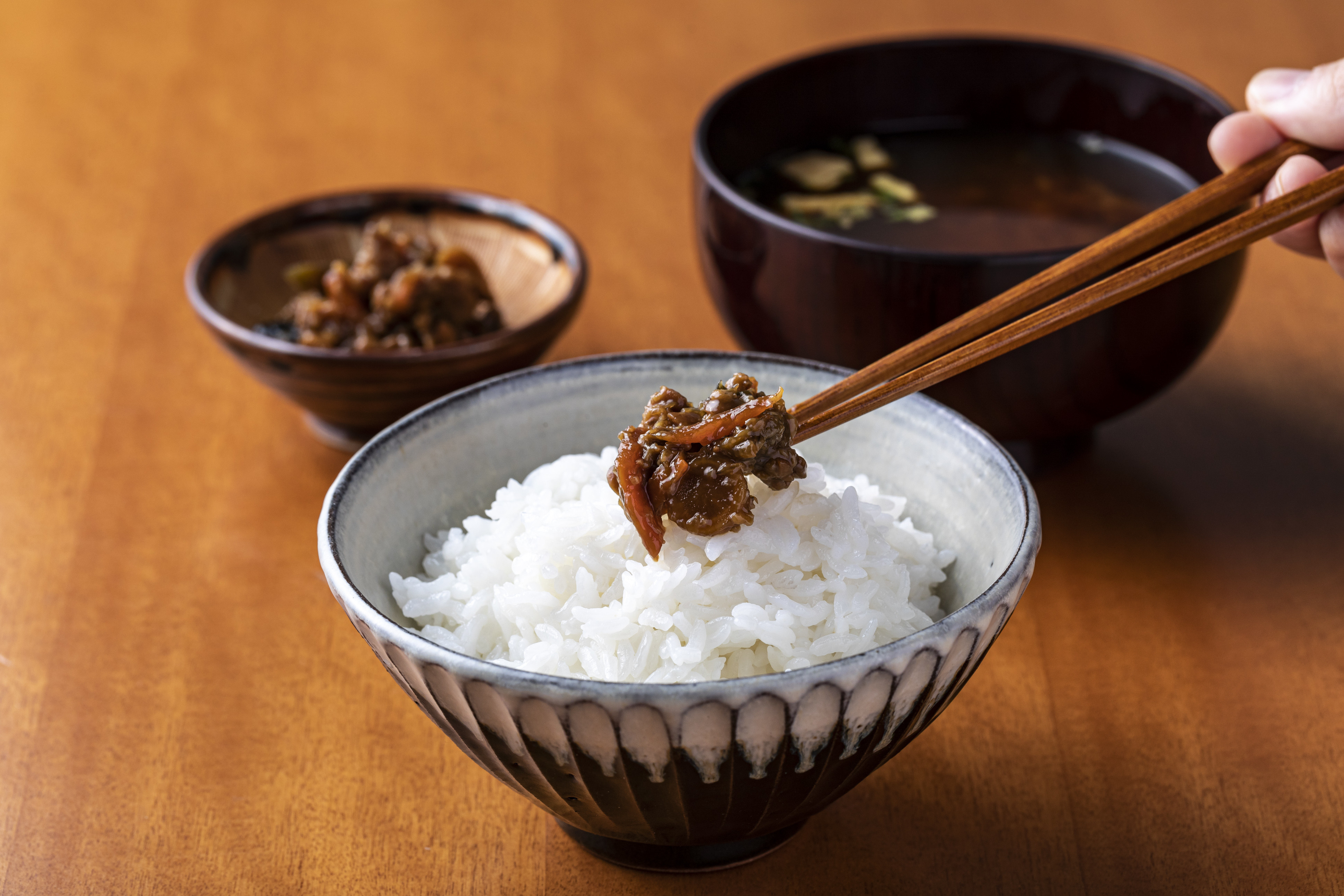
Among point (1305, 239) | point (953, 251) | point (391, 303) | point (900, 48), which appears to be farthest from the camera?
point (900, 48)

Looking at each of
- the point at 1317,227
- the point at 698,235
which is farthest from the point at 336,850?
the point at 1317,227

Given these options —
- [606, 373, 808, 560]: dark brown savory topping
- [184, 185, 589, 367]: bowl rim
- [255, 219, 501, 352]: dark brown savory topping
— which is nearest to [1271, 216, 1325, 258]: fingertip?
[606, 373, 808, 560]: dark brown savory topping

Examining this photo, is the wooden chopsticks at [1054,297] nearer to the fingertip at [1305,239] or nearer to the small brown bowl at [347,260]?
the fingertip at [1305,239]

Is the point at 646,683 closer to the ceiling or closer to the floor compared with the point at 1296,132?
closer to the floor

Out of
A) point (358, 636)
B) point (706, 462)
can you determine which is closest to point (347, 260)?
point (358, 636)

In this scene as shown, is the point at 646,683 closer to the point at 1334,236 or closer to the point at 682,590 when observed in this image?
the point at 682,590

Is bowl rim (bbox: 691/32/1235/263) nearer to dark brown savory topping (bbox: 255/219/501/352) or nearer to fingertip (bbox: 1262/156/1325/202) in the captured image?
fingertip (bbox: 1262/156/1325/202)
